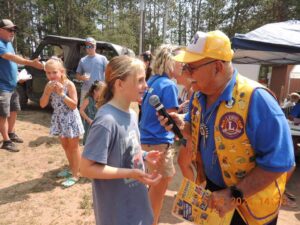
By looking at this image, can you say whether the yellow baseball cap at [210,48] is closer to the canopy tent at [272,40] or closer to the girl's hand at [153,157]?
the girl's hand at [153,157]

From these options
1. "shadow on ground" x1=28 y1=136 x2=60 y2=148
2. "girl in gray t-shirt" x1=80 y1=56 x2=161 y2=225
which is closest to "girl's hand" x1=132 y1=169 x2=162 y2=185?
"girl in gray t-shirt" x1=80 y1=56 x2=161 y2=225

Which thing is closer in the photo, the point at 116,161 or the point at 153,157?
the point at 116,161

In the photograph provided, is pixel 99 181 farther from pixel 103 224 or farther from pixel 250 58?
pixel 250 58

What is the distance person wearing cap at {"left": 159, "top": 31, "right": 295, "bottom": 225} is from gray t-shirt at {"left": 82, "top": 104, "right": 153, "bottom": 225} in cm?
45

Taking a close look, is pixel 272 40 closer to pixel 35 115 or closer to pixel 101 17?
pixel 35 115

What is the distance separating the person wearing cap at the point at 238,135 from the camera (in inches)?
56.6

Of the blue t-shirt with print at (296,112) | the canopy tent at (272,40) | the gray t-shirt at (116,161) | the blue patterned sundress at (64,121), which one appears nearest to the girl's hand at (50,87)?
the blue patterned sundress at (64,121)

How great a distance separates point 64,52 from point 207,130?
22.9 ft

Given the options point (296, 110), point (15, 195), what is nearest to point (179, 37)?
point (296, 110)

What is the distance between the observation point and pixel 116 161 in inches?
66.4

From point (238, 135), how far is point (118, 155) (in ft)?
2.28

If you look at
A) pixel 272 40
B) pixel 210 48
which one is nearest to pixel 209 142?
pixel 210 48

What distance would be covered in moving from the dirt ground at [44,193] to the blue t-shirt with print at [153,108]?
118cm

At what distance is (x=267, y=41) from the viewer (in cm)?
462
